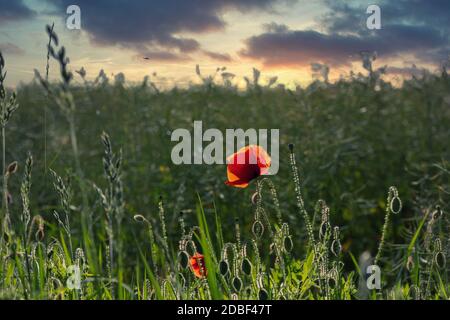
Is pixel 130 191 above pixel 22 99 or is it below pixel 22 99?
below

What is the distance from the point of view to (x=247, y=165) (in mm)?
1551

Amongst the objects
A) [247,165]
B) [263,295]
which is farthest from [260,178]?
[263,295]

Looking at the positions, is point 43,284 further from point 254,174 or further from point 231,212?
point 231,212

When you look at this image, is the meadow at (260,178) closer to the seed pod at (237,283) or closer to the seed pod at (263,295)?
the seed pod at (237,283)

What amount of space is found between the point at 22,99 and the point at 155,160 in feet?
4.28

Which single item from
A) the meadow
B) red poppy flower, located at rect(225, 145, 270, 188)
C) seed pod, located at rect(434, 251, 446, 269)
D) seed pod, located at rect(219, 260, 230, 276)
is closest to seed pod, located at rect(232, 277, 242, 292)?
seed pod, located at rect(219, 260, 230, 276)

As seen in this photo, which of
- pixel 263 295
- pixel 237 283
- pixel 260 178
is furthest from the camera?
pixel 260 178

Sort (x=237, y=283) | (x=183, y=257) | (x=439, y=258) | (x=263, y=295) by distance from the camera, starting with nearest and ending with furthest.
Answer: (x=263, y=295)
(x=237, y=283)
(x=439, y=258)
(x=183, y=257)

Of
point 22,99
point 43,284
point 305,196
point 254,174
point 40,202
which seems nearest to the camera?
point 43,284

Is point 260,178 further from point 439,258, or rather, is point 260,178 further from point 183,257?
point 439,258

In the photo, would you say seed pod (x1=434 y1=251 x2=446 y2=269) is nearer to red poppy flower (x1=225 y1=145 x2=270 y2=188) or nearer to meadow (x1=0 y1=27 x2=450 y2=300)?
red poppy flower (x1=225 y1=145 x2=270 y2=188)

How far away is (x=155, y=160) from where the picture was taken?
10.7 ft
